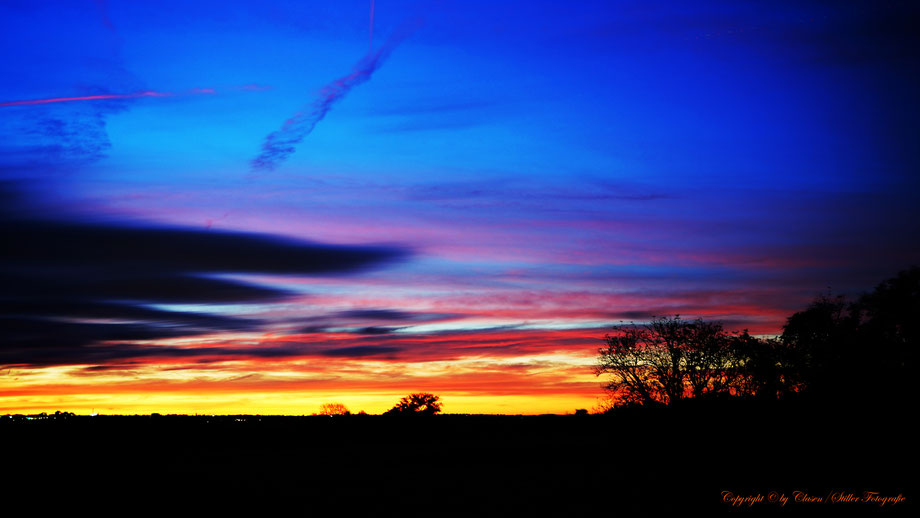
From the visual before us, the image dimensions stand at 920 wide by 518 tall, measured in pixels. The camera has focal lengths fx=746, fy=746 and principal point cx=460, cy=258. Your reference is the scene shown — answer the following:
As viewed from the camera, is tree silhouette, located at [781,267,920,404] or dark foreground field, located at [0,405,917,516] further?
tree silhouette, located at [781,267,920,404]

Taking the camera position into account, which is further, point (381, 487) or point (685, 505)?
point (381, 487)

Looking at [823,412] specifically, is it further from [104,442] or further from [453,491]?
[104,442]

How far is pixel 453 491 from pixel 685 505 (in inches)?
439

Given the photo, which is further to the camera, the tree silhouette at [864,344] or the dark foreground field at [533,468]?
the tree silhouette at [864,344]

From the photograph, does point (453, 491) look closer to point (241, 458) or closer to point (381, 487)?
point (381, 487)

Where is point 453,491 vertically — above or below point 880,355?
below

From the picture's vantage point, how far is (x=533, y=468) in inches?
1769

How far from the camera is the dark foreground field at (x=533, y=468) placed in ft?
98.8

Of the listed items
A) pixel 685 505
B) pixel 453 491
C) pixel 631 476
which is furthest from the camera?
pixel 631 476

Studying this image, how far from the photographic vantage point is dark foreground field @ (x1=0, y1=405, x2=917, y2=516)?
30.1 meters

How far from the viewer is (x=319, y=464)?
1984 inches

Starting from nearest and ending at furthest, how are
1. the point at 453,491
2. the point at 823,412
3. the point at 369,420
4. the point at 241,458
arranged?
the point at 453,491
the point at 823,412
the point at 241,458
the point at 369,420

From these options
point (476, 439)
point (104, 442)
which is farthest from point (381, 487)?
point (104, 442)

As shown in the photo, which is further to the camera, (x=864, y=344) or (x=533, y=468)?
(x=864, y=344)
